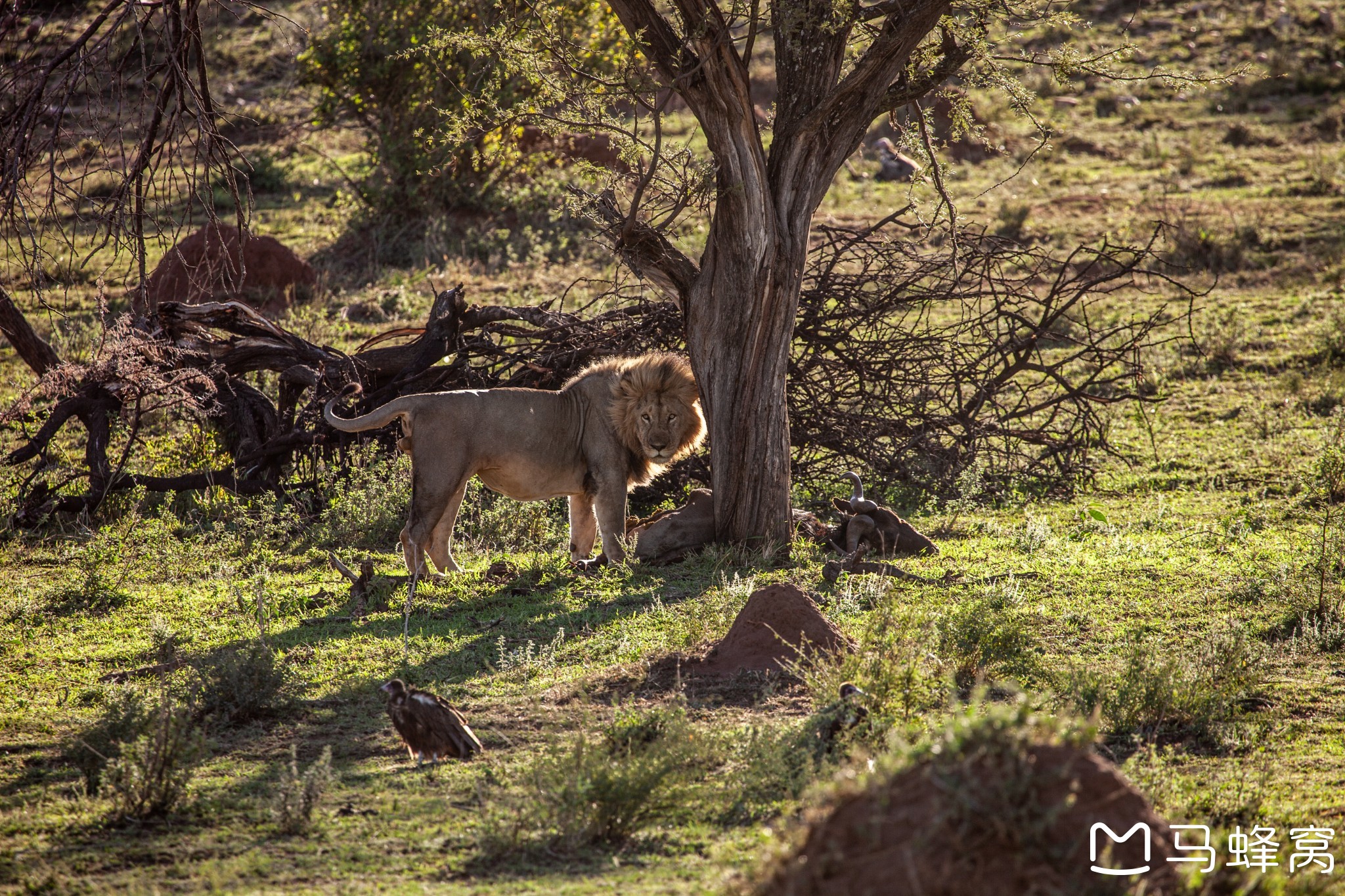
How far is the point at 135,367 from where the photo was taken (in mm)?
9438

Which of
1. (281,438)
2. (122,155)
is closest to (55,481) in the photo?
(281,438)

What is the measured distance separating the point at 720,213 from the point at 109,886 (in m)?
5.93

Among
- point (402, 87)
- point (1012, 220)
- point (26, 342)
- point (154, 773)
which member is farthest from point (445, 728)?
point (1012, 220)

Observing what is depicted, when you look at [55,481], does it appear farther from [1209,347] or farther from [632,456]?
[1209,347]

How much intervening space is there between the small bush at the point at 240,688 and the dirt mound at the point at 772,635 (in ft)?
7.19

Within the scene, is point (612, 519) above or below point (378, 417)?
below

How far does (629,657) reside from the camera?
23.0 ft

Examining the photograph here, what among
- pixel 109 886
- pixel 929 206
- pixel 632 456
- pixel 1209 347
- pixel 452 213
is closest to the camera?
pixel 109 886

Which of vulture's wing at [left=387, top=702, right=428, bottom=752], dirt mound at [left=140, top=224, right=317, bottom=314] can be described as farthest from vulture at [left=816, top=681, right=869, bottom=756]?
dirt mound at [left=140, top=224, right=317, bottom=314]

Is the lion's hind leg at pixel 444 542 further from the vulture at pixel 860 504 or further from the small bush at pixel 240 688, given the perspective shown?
the vulture at pixel 860 504

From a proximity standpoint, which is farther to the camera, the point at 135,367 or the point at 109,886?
the point at 135,367

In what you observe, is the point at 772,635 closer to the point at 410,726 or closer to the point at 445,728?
the point at 445,728

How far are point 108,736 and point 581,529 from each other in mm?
4482

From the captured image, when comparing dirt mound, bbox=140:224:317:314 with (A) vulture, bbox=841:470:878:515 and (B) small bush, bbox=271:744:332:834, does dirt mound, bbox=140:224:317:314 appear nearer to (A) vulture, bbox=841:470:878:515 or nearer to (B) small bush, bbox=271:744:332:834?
(A) vulture, bbox=841:470:878:515
